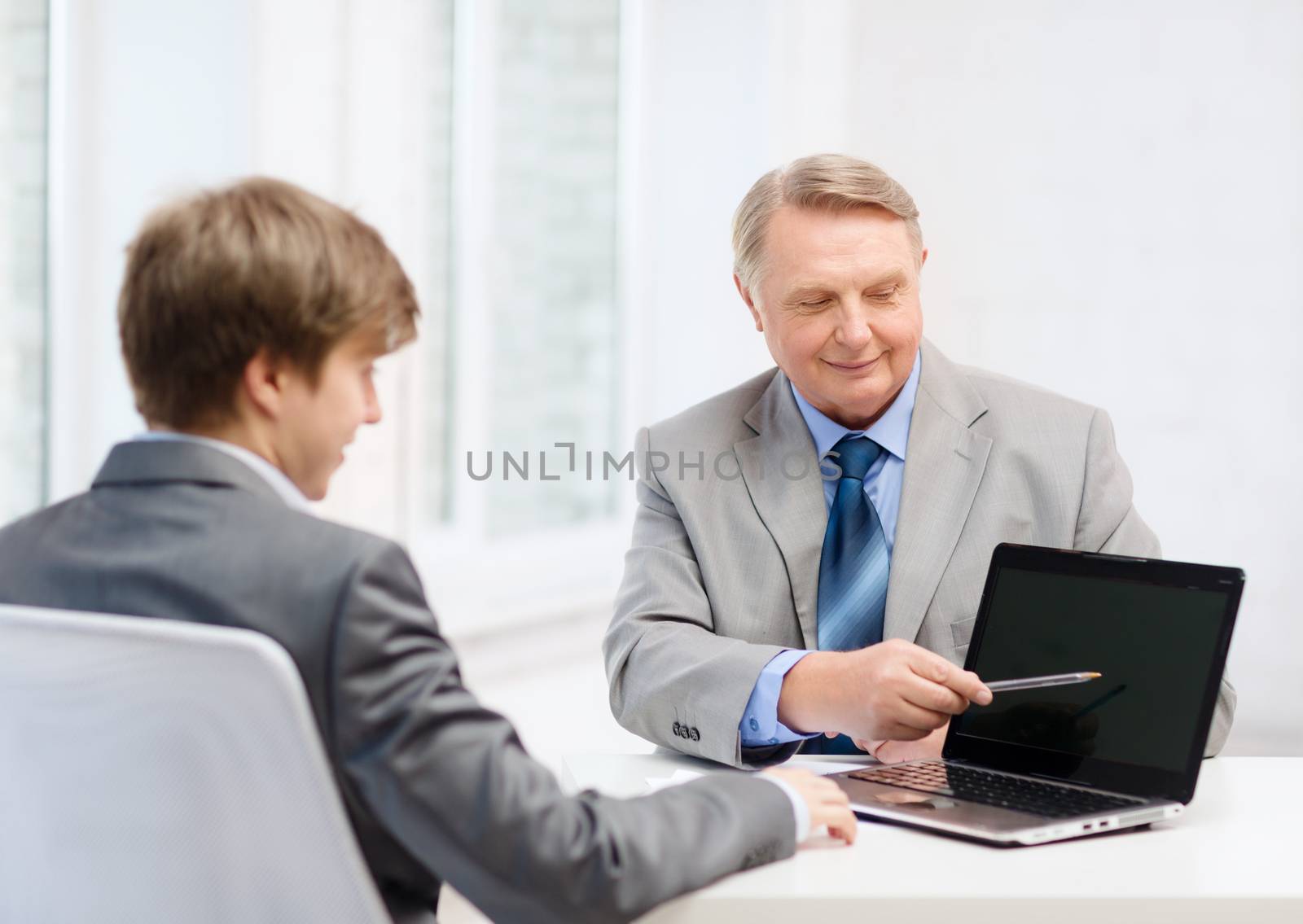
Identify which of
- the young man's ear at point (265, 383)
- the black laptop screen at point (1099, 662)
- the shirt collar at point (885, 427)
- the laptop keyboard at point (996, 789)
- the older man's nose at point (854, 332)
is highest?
the older man's nose at point (854, 332)

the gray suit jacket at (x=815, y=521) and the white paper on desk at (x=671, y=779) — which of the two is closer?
the white paper on desk at (x=671, y=779)

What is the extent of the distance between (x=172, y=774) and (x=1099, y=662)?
81cm

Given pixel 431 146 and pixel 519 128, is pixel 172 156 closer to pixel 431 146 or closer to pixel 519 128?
pixel 431 146

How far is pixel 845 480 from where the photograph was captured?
5.59ft

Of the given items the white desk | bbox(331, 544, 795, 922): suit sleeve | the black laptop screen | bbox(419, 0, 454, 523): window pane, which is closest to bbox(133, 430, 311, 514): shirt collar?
bbox(331, 544, 795, 922): suit sleeve

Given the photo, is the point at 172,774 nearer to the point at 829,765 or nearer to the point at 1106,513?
the point at 829,765

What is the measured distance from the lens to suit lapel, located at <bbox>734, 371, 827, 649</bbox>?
5.40 feet

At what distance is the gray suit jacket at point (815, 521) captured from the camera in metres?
1.60

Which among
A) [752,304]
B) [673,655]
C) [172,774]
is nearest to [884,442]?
[752,304]

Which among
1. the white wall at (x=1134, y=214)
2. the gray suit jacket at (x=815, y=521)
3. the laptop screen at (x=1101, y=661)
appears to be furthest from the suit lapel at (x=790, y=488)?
the white wall at (x=1134, y=214)

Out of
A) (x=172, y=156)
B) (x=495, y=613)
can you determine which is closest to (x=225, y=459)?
(x=172, y=156)

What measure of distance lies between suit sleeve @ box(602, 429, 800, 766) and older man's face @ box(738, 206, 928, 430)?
0.82 ft

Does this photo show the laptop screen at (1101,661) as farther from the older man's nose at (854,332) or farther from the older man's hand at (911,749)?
the older man's nose at (854,332)

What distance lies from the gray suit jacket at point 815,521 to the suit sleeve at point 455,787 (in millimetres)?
600
